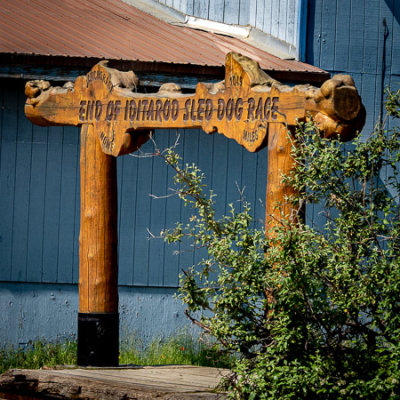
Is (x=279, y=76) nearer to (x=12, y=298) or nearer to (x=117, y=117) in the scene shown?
(x=117, y=117)

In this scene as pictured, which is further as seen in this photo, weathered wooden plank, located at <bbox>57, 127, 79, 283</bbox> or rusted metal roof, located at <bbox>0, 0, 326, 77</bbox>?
weathered wooden plank, located at <bbox>57, 127, 79, 283</bbox>

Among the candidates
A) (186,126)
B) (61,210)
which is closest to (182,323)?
(61,210)

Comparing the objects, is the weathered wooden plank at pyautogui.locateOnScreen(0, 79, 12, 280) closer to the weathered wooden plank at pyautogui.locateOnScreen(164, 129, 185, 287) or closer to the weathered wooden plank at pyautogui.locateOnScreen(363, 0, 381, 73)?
the weathered wooden plank at pyautogui.locateOnScreen(164, 129, 185, 287)

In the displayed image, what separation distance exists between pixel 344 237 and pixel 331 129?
2.05 ft

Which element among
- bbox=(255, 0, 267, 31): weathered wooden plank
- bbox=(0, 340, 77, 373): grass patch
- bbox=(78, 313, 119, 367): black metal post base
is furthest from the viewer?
bbox=(255, 0, 267, 31): weathered wooden plank

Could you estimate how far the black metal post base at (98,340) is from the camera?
6.11m

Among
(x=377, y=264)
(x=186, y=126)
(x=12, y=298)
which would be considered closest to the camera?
(x=377, y=264)

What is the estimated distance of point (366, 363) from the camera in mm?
4262

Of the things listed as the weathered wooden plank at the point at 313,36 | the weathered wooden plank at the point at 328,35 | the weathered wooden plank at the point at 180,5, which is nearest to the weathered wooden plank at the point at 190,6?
the weathered wooden plank at the point at 180,5

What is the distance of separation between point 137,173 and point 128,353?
1934 mm

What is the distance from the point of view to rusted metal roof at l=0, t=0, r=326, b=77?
7926 mm

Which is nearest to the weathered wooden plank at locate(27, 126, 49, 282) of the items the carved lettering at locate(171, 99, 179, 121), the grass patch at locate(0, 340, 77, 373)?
the grass patch at locate(0, 340, 77, 373)

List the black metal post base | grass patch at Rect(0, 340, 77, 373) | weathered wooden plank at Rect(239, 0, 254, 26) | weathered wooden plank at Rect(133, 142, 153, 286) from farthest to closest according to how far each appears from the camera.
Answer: weathered wooden plank at Rect(239, 0, 254, 26) < weathered wooden plank at Rect(133, 142, 153, 286) < grass patch at Rect(0, 340, 77, 373) < the black metal post base

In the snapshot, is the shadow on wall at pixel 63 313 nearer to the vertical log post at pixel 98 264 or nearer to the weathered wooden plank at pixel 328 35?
the vertical log post at pixel 98 264
